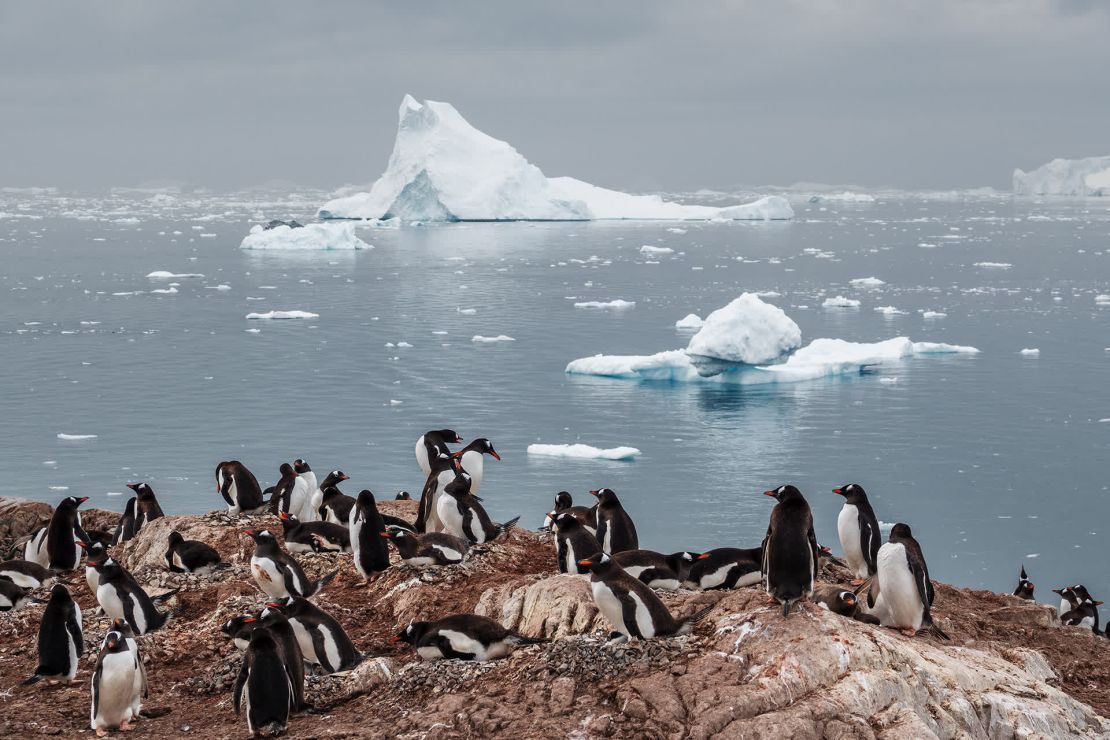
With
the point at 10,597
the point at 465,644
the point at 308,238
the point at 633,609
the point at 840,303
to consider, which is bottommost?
the point at 840,303

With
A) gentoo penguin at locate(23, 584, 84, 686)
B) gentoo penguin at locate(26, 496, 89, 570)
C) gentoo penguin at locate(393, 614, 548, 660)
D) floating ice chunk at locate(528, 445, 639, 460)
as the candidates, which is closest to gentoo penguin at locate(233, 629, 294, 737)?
gentoo penguin at locate(393, 614, 548, 660)

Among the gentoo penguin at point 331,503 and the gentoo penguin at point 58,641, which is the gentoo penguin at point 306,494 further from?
the gentoo penguin at point 58,641

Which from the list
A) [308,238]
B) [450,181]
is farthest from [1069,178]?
[308,238]

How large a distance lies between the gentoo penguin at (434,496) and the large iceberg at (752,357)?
24.2m

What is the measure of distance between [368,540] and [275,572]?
1039mm

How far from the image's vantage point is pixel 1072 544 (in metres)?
24.7

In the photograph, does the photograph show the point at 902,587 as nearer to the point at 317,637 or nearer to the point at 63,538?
the point at 317,637

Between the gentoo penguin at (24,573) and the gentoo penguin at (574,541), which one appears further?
the gentoo penguin at (24,573)

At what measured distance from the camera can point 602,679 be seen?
6680 mm

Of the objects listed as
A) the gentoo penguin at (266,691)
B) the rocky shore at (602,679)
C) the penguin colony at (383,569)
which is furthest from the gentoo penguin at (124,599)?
the gentoo penguin at (266,691)

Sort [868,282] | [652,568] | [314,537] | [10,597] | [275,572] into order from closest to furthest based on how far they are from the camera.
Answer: [652,568], [275,572], [10,597], [314,537], [868,282]

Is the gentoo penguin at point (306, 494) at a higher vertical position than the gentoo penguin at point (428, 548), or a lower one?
lower

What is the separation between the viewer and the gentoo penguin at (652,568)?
28.2 feet

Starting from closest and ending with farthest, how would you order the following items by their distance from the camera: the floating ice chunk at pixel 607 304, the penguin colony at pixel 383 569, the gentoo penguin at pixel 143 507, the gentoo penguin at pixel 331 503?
the penguin colony at pixel 383 569 → the gentoo penguin at pixel 331 503 → the gentoo penguin at pixel 143 507 → the floating ice chunk at pixel 607 304
